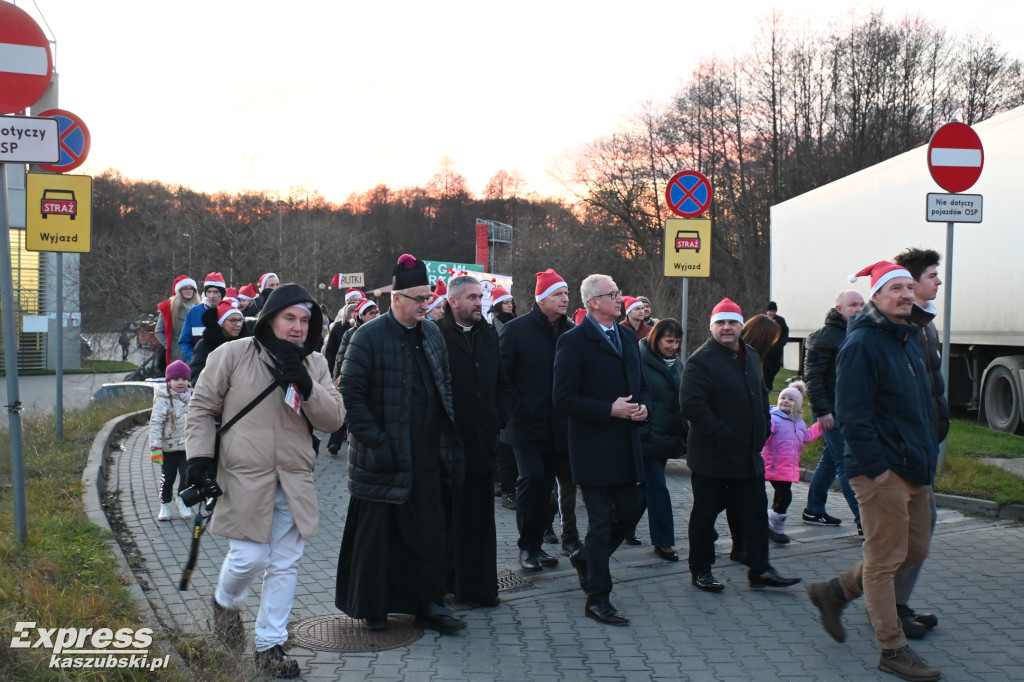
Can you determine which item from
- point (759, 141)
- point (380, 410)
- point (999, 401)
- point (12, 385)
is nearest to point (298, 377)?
point (380, 410)

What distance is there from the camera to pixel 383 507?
5.44m

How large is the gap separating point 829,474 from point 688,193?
436 cm

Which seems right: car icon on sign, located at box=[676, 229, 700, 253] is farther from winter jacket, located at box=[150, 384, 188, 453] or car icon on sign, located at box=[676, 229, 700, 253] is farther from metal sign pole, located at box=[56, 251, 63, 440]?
metal sign pole, located at box=[56, 251, 63, 440]

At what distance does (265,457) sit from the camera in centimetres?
479

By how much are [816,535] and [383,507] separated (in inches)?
158

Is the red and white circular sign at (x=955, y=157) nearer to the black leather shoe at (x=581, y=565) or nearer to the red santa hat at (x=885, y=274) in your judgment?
the red santa hat at (x=885, y=274)

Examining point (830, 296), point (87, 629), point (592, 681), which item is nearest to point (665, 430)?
point (592, 681)

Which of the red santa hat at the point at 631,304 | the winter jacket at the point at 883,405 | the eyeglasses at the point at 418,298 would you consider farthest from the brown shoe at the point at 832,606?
the red santa hat at the point at 631,304

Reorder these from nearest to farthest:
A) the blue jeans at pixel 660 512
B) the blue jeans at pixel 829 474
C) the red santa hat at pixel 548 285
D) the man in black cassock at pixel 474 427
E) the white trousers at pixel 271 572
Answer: the white trousers at pixel 271 572 < the man in black cassock at pixel 474 427 < the red santa hat at pixel 548 285 < the blue jeans at pixel 660 512 < the blue jeans at pixel 829 474

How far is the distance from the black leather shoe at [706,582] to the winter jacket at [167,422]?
4.34m

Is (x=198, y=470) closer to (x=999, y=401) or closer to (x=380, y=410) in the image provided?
(x=380, y=410)

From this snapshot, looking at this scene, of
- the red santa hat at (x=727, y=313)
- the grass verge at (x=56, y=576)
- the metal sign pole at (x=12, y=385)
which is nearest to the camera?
the grass verge at (x=56, y=576)

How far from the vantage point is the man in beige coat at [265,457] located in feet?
15.5

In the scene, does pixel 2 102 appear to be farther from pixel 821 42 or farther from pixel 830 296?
pixel 821 42
